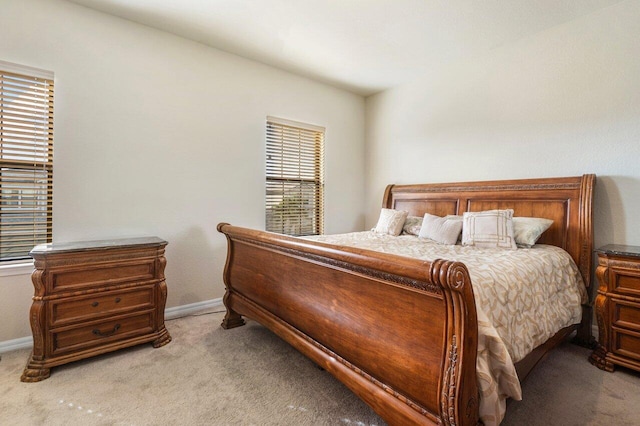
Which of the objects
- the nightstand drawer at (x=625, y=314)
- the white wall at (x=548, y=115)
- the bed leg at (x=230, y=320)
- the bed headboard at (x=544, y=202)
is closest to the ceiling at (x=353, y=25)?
the white wall at (x=548, y=115)

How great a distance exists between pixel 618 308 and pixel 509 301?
119cm

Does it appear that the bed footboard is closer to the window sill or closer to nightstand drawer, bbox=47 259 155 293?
nightstand drawer, bbox=47 259 155 293

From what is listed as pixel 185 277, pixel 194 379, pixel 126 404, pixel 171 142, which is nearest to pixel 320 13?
pixel 171 142

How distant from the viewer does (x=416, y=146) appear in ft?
12.6

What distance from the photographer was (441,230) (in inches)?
109

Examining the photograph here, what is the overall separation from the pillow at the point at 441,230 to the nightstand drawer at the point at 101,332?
2.52 meters

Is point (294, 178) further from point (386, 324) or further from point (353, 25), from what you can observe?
point (386, 324)

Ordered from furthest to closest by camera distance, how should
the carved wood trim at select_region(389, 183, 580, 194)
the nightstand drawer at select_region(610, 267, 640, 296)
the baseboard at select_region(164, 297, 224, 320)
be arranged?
the baseboard at select_region(164, 297, 224, 320)
the carved wood trim at select_region(389, 183, 580, 194)
the nightstand drawer at select_region(610, 267, 640, 296)

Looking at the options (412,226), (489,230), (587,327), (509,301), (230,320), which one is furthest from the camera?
(412,226)

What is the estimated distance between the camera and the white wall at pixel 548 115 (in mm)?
2346

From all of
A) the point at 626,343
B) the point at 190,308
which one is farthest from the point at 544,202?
the point at 190,308

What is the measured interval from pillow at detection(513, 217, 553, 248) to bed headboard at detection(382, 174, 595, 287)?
0.16 m

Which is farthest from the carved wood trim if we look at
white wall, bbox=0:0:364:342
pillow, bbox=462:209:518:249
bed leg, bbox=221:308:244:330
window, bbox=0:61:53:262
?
window, bbox=0:61:53:262

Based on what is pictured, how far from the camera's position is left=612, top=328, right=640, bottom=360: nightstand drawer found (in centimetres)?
192
